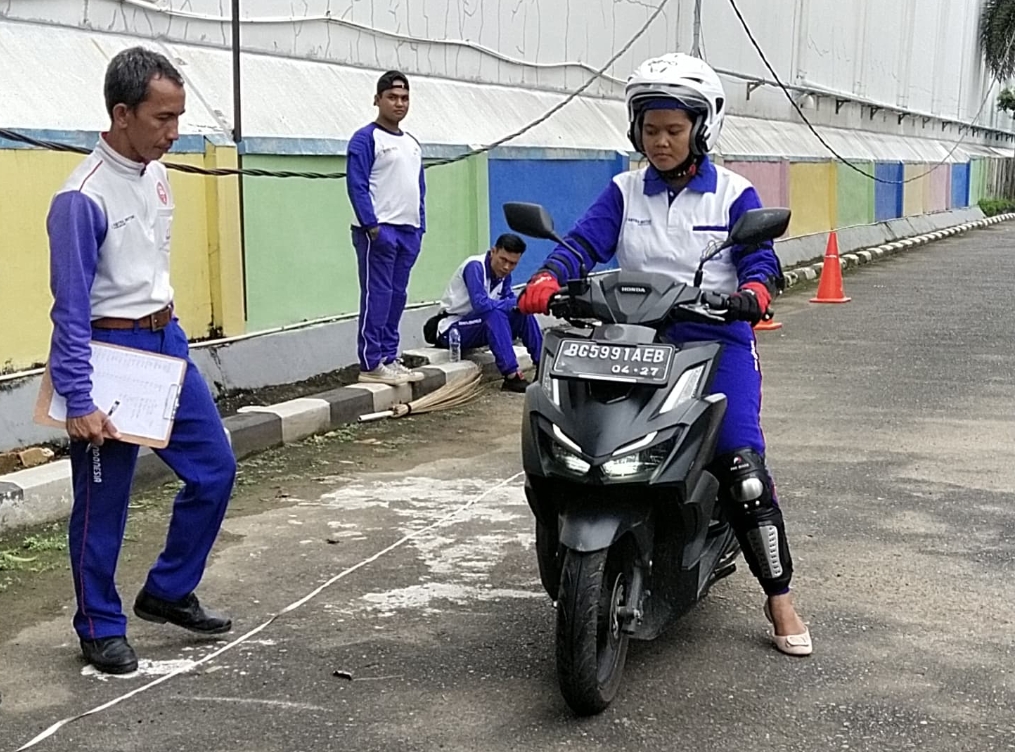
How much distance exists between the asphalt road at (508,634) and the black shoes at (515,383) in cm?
149

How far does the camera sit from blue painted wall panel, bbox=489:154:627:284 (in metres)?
11.3

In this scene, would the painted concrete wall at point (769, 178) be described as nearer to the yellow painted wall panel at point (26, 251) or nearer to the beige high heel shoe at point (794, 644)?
the yellow painted wall panel at point (26, 251)

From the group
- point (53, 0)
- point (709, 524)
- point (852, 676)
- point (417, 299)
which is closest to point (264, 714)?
point (709, 524)

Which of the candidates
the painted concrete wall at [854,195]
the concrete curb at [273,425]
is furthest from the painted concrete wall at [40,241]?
the painted concrete wall at [854,195]

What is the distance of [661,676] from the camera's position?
429 cm

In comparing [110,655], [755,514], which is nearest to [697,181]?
[755,514]

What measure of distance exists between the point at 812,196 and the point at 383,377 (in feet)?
43.9

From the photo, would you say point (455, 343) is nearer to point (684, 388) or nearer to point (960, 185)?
point (684, 388)

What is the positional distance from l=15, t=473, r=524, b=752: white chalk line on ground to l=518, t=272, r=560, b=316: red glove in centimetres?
139

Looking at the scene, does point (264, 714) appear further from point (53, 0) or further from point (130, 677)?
point (53, 0)

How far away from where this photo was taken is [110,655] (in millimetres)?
4242

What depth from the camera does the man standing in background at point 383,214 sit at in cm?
840

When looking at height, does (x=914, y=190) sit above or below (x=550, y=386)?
below

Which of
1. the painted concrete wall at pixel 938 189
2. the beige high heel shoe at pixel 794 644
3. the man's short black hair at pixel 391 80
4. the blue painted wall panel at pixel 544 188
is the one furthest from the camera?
the painted concrete wall at pixel 938 189
